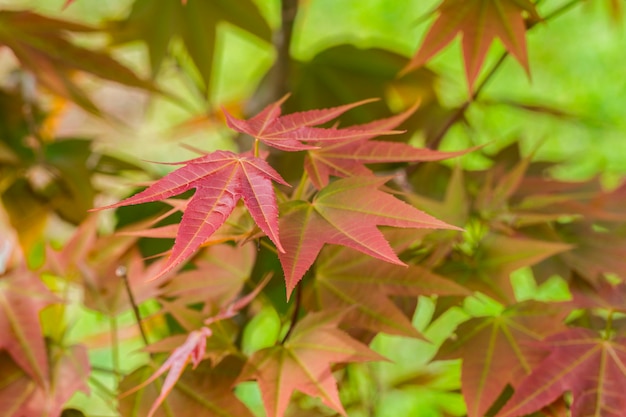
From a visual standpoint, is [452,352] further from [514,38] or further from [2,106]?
[2,106]

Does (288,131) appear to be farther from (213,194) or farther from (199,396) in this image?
(199,396)

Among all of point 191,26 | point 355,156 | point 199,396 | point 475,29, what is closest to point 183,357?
point 199,396

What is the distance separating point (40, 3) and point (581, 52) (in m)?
1.79

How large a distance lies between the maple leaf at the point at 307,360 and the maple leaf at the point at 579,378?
0.34ft

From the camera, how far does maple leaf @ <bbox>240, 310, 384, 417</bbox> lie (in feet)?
1.50

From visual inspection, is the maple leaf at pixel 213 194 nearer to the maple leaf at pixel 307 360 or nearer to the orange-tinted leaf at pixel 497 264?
the maple leaf at pixel 307 360

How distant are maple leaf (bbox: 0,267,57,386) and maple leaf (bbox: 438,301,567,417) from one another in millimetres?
284

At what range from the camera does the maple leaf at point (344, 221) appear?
40cm

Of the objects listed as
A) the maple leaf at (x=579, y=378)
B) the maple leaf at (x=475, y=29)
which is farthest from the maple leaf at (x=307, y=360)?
the maple leaf at (x=475, y=29)

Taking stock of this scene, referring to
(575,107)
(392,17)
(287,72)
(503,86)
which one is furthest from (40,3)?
(287,72)

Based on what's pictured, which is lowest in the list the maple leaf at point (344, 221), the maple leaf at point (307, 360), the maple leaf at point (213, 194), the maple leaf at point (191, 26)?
the maple leaf at point (307, 360)

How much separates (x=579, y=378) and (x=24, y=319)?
392 mm

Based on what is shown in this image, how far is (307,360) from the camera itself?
0.48m

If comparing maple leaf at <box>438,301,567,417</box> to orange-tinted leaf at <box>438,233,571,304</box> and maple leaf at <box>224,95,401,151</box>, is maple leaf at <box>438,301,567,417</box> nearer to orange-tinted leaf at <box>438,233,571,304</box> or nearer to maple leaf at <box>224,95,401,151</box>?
orange-tinted leaf at <box>438,233,571,304</box>
